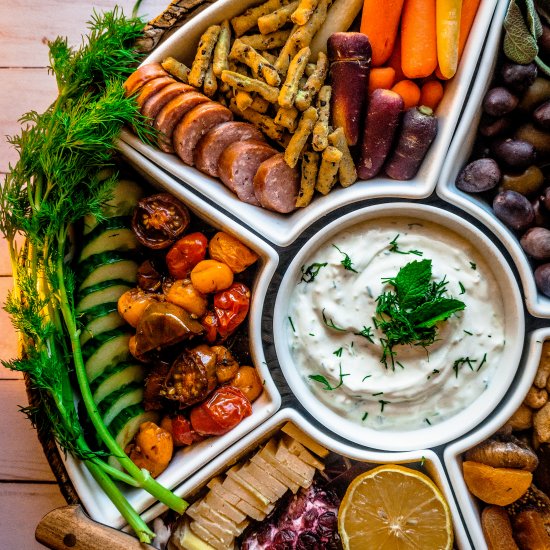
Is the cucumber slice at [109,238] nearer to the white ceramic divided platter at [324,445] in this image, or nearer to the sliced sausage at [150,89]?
the sliced sausage at [150,89]

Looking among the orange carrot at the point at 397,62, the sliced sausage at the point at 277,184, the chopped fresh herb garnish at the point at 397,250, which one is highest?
the orange carrot at the point at 397,62

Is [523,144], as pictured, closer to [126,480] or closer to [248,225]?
[248,225]

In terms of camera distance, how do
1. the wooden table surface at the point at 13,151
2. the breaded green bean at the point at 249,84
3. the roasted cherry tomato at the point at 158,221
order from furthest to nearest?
the wooden table surface at the point at 13,151 → the roasted cherry tomato at the point at 158,221 → the breaded green bean at the point at 249,84

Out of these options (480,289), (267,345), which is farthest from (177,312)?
(480,289)

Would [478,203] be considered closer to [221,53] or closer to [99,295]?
[221,53]

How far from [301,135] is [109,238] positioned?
80cm

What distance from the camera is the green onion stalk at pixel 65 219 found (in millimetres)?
1900

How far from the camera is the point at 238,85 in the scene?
77.6 inches

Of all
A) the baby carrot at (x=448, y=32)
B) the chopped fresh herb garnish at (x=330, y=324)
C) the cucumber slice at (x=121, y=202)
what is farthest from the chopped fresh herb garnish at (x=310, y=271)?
the baby carrot at (x=448, y=32)

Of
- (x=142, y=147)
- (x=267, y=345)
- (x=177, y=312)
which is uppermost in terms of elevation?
(x=142, y=147)

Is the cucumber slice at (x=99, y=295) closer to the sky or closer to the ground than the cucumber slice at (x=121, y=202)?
closer to the ground

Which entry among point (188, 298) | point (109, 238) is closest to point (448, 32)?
point (188, 298)

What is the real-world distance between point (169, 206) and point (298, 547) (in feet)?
4.42

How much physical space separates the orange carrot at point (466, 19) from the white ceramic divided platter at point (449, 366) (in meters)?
0.58
